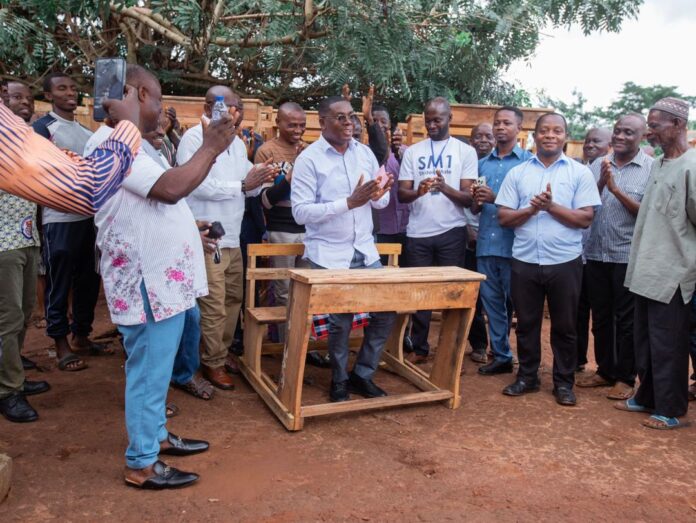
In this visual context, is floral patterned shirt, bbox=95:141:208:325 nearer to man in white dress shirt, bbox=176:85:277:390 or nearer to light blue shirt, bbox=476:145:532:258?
man in white dress shirt, bbox=176:85:277:390

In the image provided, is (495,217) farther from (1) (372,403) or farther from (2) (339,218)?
(1) (372,403)

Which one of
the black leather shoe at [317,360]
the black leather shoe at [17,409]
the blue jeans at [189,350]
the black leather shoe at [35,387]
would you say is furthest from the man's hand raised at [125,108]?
the black leather shoe at [317,360]

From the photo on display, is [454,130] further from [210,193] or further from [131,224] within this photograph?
[131,224]

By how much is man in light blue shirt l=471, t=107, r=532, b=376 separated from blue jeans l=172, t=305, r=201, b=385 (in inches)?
90.7

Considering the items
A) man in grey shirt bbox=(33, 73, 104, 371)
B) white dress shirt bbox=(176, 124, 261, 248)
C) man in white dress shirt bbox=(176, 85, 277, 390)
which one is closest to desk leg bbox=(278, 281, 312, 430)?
man in white dress shirt bbox=(176, 85, 277, 390)

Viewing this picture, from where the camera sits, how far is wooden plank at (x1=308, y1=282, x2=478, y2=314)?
344 centimetres

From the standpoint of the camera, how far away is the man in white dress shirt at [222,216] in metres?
4.04

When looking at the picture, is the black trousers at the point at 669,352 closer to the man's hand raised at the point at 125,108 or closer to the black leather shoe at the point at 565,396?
the black leather shoe at the point at 565,396

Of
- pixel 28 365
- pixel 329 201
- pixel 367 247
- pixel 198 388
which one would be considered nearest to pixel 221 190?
pixel 329 201

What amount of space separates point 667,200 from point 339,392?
8.01 feet

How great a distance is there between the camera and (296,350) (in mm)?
3572

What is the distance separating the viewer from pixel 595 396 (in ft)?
14.3

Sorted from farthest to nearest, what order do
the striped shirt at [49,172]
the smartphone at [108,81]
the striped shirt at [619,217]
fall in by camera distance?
the striped shirt at [619,217]
the smartphone at [108,81]
the striped shirt at [49,172]

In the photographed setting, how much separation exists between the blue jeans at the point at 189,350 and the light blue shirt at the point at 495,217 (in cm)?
233
